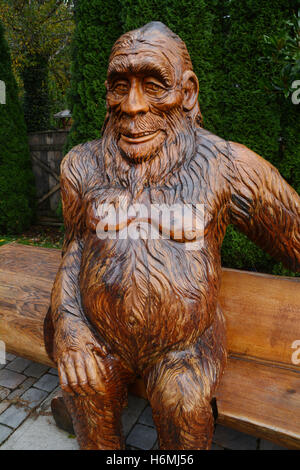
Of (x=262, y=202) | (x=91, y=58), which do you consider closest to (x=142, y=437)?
(x=262, y=202)

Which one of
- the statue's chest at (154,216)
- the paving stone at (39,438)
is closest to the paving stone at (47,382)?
the paving stone at (39,438)

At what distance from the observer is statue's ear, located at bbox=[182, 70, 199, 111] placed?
128 cm

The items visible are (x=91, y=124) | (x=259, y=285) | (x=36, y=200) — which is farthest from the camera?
(x=36, y=200)

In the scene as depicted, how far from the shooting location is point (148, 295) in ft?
3.83

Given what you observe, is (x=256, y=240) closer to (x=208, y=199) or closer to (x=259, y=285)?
(x=208, y=199)

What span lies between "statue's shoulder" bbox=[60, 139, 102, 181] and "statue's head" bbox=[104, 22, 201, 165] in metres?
0.15

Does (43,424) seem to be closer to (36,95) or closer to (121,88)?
(121,88)

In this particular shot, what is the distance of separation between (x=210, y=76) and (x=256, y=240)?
1894mm

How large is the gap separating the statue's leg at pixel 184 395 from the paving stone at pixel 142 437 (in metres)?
0.65

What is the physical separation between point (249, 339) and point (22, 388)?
147cm

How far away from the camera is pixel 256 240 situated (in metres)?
1.45

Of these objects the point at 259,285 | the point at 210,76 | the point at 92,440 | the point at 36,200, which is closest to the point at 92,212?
the point at 92,440
